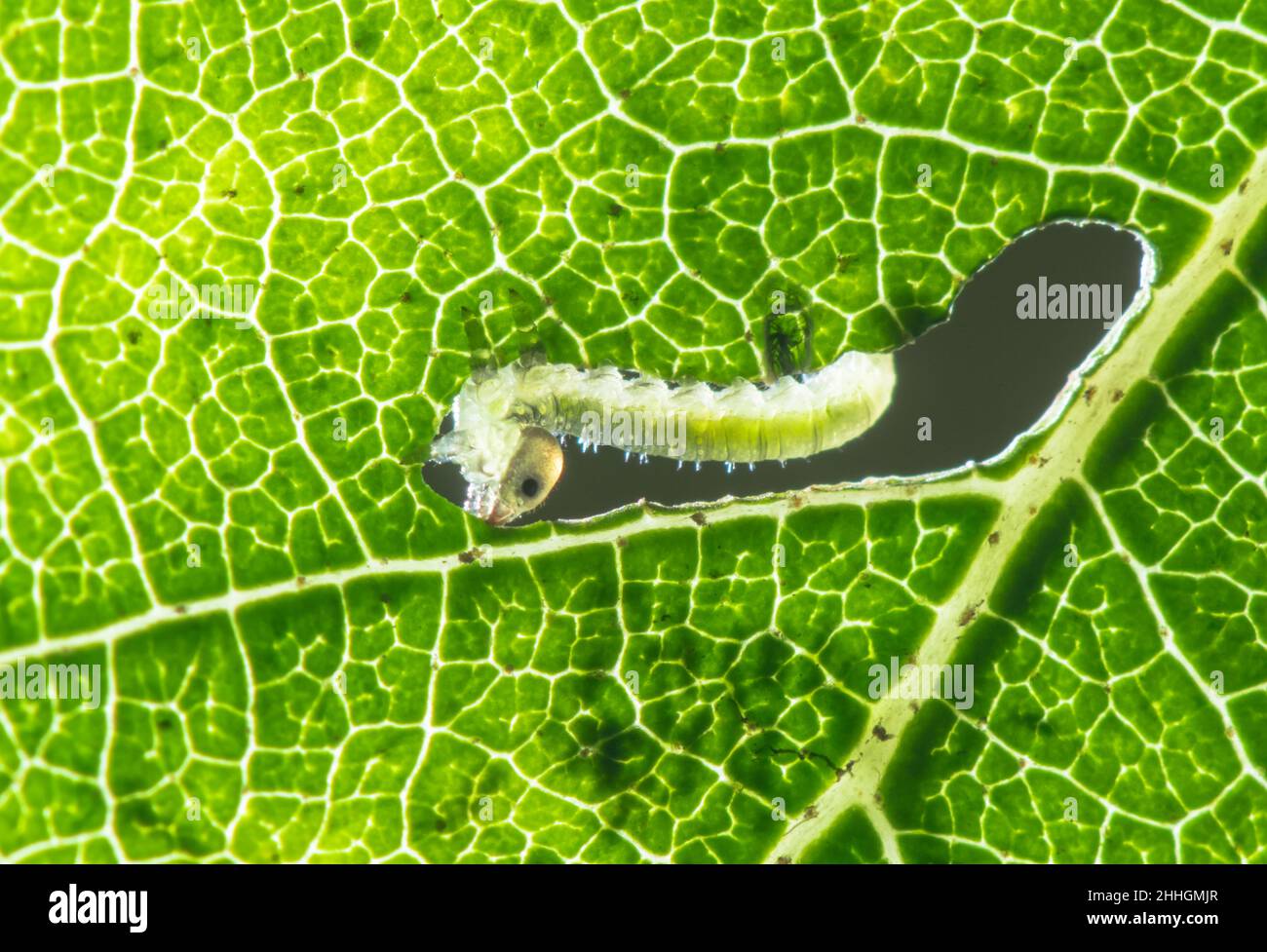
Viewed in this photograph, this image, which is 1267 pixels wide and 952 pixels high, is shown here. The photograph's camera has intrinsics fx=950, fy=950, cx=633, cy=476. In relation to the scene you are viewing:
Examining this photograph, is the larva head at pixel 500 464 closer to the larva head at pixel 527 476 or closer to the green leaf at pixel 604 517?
the larva head at pixel 527 476

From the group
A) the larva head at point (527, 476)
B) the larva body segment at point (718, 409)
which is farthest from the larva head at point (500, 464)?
the larva body segment at point (718, 409)

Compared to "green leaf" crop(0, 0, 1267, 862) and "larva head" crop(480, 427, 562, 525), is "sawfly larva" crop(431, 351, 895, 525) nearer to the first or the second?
"larva head" crop(480, 427, 562, 525)

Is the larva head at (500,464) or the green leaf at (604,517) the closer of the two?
the green leaf at (604,517)

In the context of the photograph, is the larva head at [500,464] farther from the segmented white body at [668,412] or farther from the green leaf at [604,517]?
the green leaf at [604,517]

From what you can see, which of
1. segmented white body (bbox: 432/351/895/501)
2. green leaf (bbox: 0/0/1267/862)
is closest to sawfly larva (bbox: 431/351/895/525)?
segmented white body (bbox: 432/351/895/501)

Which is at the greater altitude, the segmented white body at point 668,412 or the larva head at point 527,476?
the segmented white body at point 668,412

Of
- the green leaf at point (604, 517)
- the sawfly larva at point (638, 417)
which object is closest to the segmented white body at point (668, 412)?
the sawfly larva at point (638, 417)
